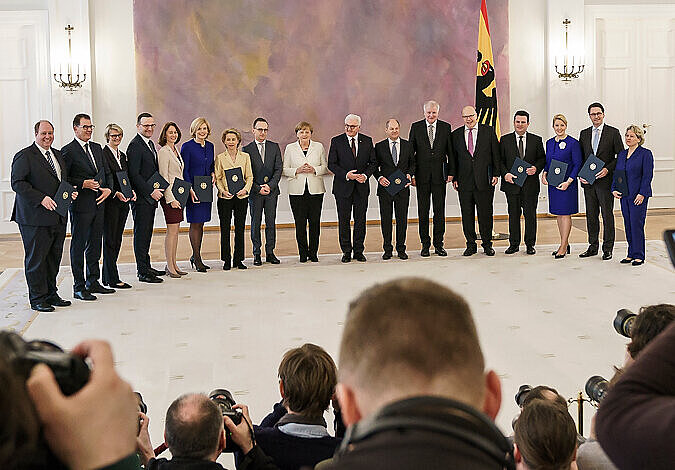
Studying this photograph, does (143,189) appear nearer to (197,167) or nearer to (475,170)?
(197,167)

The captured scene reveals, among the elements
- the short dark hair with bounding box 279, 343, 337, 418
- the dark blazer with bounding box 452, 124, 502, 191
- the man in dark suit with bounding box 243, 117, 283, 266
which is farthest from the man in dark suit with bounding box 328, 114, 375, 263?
the short dark hair with bounding box 279, 343, 337, 418

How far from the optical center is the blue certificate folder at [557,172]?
32.6ft

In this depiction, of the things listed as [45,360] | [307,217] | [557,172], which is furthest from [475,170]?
[45,360]

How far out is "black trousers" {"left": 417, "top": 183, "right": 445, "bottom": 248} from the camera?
10172mm

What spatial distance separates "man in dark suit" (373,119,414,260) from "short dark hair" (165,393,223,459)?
7547 millimetres

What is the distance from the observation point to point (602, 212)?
9.80m

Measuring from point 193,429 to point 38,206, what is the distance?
5.63m

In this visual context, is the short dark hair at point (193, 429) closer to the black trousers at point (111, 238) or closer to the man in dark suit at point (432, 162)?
the black trousers at point (111, 238)

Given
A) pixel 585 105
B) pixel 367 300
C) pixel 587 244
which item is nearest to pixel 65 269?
pixel 587 244

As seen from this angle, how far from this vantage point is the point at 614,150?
388 inches

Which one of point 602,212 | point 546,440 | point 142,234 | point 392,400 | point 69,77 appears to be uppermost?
point 69,77

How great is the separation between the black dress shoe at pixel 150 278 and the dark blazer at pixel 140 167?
2.42 ft

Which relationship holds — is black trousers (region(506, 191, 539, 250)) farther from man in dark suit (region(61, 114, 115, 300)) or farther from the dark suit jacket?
man in dark suit (region(61, 114, 115, 300))

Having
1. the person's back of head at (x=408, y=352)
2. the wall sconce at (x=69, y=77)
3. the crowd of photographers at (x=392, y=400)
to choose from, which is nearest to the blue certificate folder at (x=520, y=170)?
the wall sconce at (x=69, y=77)
